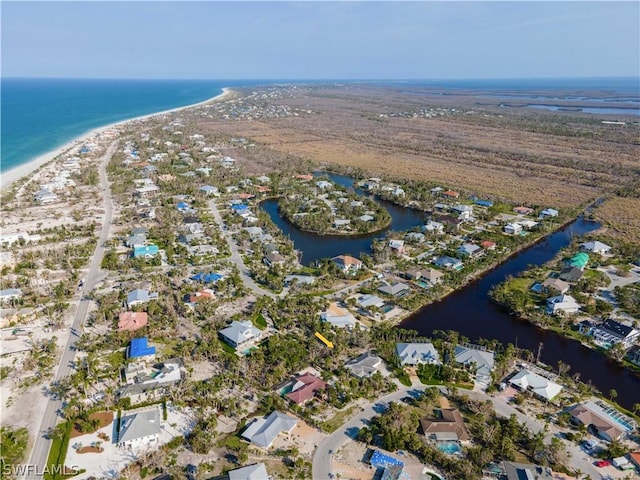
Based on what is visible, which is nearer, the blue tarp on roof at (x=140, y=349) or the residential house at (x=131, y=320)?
the blue tarp on roof at (x=140, y=349)

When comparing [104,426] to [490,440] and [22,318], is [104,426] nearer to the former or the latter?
[22,318]

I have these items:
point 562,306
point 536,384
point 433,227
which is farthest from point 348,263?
point 536,384

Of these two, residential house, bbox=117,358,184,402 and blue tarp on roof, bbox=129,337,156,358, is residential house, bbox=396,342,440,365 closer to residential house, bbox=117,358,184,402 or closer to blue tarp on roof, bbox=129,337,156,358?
residential house, bbox=117,358,184,402

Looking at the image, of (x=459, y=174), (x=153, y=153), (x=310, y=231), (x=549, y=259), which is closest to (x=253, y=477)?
(x=310, y=231)

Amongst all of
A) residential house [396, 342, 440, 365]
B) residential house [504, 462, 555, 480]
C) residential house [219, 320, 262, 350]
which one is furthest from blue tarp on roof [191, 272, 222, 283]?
residential house [504, 462, 555, 480]

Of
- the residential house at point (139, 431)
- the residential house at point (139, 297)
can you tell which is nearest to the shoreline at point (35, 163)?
the residential house at point (139, 297)

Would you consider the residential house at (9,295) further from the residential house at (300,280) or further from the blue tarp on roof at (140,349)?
the residential house at (300,280)
